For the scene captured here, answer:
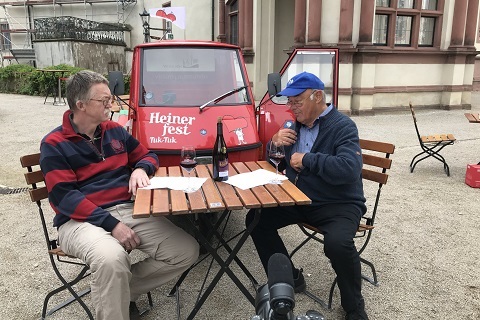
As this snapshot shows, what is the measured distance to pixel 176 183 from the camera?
2994 mm

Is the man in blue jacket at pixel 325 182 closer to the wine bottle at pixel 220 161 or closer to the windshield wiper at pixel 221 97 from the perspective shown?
the wine bottle at pixel 220 161

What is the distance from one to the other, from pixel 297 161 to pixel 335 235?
60cm

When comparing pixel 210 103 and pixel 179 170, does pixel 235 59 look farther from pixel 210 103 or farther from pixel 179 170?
pixel 179 170

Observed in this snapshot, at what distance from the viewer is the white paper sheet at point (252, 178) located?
9.61 feet

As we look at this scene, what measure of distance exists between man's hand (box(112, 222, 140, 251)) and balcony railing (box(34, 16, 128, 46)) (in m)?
22.5

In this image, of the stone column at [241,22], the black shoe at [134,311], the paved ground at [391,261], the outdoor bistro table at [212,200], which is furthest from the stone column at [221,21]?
the black shoe at [134,311]

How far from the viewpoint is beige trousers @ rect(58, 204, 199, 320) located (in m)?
2.51

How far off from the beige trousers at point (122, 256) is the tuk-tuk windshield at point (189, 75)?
205cm

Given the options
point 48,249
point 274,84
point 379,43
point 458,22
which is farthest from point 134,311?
point 458,22

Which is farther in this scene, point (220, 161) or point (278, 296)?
point (220, 161)

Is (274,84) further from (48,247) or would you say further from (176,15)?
(176,15)

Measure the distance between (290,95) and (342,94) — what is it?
9623 millimetres

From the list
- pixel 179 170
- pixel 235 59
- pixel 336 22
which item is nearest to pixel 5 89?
pixel 336 22

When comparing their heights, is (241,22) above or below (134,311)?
above
